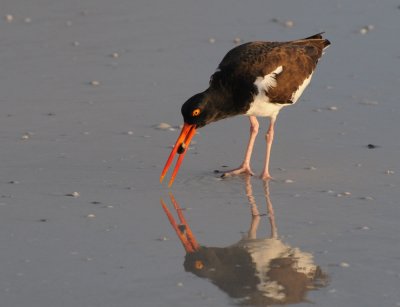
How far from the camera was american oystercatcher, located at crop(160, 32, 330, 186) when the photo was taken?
26.2ft

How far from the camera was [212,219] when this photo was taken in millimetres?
7078

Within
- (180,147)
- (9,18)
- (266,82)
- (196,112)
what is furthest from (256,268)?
(9,18)

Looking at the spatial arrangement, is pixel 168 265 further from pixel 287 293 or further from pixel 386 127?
pixel 386 127

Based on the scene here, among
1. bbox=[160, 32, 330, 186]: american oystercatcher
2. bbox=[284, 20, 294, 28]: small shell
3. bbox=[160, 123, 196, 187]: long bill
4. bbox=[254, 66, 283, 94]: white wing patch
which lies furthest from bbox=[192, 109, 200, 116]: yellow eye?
bbox=[284, 20, 294, 28]: small shell

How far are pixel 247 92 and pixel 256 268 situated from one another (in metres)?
2.38

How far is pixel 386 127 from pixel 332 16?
374cm

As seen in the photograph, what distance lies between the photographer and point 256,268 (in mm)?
6191

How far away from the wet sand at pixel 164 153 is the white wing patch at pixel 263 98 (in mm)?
416

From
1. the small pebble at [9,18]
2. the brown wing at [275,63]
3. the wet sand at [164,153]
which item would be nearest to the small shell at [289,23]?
the wet sand at [164,153]

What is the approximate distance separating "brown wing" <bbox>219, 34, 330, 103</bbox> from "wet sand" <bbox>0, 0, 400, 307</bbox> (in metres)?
0.51

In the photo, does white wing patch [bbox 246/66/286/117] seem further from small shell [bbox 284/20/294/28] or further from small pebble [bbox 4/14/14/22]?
small pebble [bbox 4/14/14/22]

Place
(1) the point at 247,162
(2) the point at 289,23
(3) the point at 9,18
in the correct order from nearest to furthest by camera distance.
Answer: (1) the point at 247,162, (2) the point at 289,23, (3) the point at 9,18

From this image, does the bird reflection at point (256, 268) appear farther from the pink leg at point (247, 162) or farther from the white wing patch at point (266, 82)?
the white wing patch at point (266, 82)

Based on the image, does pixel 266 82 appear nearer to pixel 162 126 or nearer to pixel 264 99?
pixel 264 99
